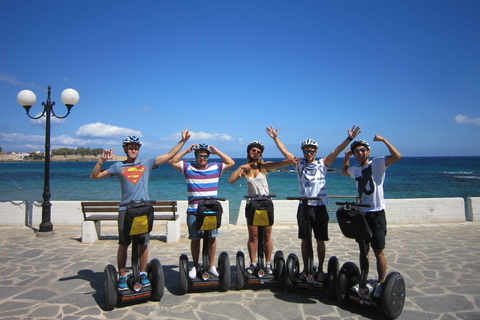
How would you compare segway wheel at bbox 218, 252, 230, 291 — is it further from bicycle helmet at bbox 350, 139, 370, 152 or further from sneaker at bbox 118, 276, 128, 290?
bicycle helmet at bbox 350, 139, 370, 152

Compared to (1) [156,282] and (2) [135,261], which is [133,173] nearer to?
(2) [135,261]

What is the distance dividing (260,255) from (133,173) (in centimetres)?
199

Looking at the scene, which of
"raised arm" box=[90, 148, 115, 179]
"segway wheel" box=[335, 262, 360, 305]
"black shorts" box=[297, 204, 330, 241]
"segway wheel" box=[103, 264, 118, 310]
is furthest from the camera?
"black shorts" box=[297, 204, 330, 241]

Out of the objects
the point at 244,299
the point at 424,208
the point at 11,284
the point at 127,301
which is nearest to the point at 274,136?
the point at 244,299

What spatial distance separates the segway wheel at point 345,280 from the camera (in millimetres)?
3645

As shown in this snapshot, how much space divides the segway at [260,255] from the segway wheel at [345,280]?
750 mm

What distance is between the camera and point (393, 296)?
3.33 meters

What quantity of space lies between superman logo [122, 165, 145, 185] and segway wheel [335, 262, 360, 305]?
270cm

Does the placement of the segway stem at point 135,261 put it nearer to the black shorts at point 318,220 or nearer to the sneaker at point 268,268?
the sneaker at point 268,268

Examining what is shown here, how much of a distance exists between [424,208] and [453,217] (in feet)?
3.04

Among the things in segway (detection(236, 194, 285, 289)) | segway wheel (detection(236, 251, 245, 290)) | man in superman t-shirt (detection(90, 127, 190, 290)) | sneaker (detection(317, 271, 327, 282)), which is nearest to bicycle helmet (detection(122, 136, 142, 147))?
man in superman t-shirt (detection(90, 127, 190, 290))

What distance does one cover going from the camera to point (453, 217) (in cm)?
908

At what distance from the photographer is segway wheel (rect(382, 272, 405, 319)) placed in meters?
3.28

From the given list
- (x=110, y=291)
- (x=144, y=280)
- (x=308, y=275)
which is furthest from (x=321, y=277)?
(x=110, y=291)
